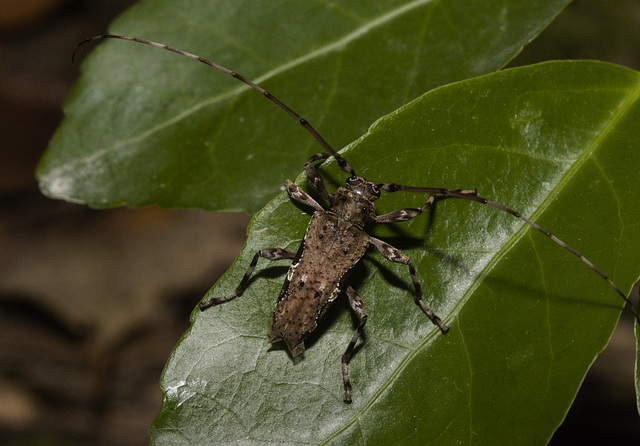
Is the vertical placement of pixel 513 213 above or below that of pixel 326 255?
above

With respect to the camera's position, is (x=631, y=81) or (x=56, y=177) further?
(x=56, y=177)

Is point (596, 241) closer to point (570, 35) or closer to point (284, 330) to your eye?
point (284, 330)

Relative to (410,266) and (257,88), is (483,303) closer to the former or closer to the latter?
(410,266)

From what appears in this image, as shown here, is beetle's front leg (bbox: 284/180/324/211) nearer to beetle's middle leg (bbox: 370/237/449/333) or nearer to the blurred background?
beetle's middle leg (bbox: 370/237/449/333)

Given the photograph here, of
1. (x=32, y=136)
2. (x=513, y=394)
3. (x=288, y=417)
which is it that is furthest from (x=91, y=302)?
(x=513, y=394)

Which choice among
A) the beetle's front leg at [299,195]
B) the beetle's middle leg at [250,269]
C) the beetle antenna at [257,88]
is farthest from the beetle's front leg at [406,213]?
the beetle's middle leg at [250,269]

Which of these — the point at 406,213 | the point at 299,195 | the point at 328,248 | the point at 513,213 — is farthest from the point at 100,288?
the point at 513,213
